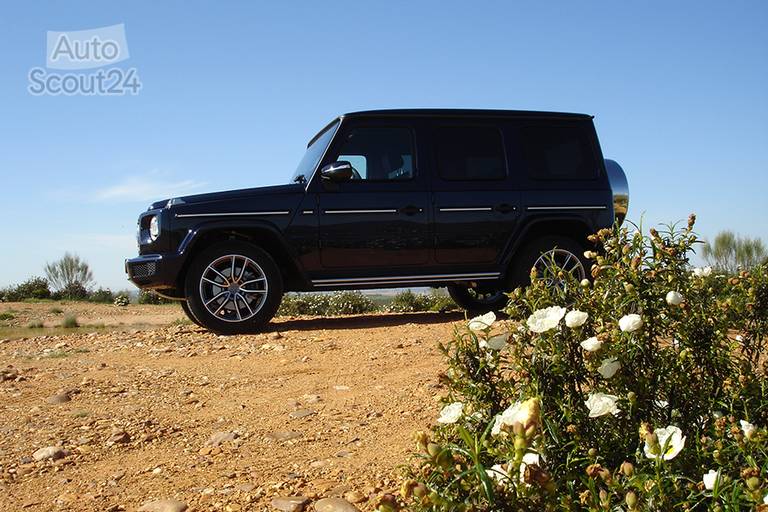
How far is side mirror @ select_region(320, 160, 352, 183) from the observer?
22.4 ft

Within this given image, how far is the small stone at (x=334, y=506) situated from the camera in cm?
255

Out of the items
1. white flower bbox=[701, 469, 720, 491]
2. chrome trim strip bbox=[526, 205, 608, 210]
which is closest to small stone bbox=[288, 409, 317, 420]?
white flower bbox=[701, 469, 720, 491]

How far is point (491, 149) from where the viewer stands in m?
7.68

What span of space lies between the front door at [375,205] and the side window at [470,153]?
0.32 meters

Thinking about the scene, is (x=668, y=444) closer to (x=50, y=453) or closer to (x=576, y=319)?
(x=576, y=319)

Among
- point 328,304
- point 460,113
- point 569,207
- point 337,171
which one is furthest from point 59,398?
point 328,304

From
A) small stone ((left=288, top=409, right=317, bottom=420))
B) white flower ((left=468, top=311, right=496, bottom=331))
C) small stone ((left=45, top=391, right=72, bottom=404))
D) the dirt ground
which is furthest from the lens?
small stone ((left=45, top=391, right=72, bottom=404))

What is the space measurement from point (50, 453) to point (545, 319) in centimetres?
256

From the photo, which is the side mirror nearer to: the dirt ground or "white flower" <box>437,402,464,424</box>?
the dirt ground

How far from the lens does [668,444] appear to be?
1.80m

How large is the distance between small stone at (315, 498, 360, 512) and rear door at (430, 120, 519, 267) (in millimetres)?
4864

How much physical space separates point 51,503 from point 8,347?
5130 millimetres

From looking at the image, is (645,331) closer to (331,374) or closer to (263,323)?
(331,374)

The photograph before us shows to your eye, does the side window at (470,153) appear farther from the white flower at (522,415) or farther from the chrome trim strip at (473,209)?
the white flower at (522,415)
